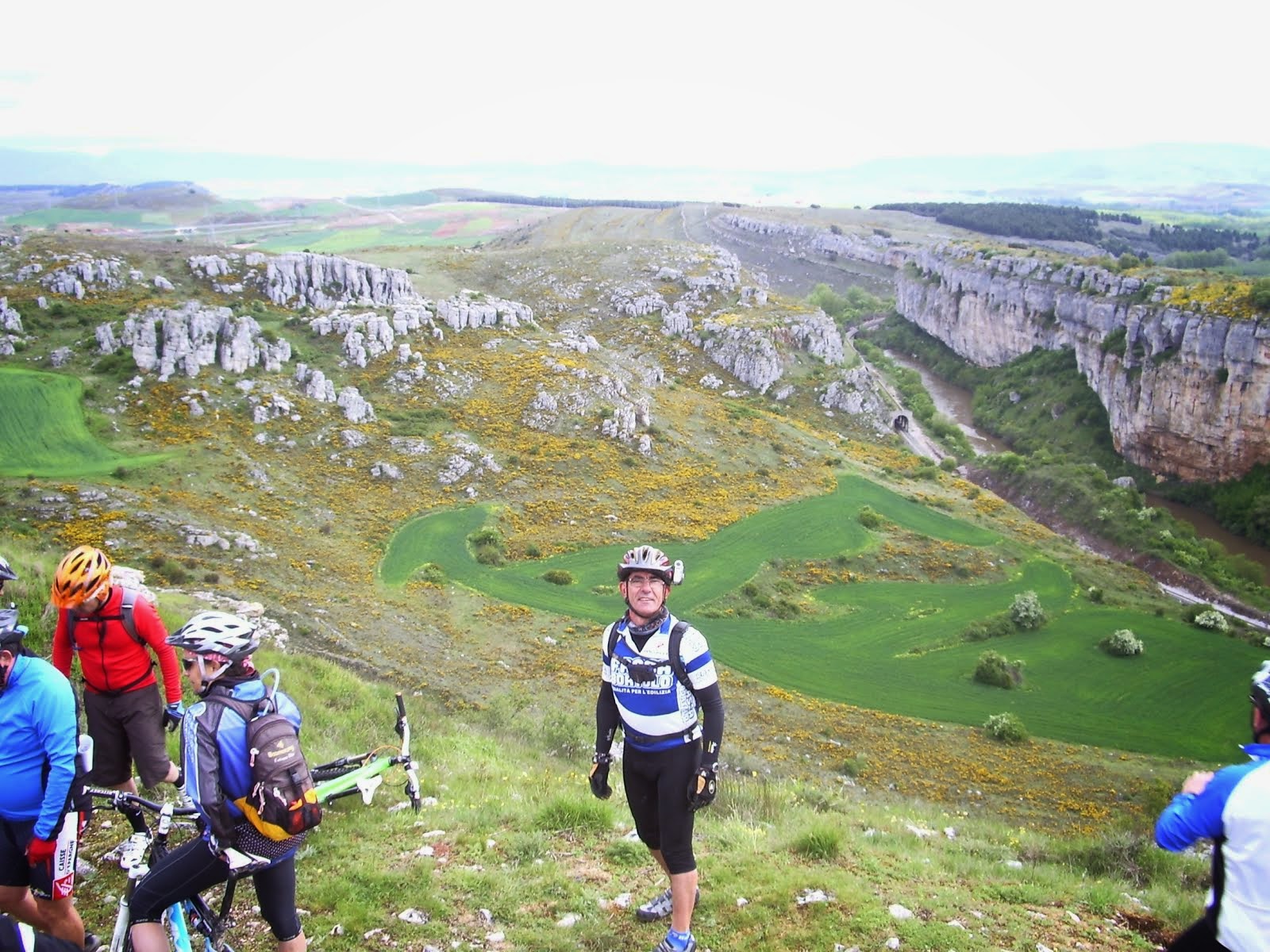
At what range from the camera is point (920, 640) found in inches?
1262

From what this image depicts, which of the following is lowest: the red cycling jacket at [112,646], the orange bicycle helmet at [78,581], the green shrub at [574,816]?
the green shrub at [574,816]

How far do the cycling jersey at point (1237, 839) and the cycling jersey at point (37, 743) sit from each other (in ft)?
24.8

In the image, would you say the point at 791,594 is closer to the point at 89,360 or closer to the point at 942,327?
the point at 89,360

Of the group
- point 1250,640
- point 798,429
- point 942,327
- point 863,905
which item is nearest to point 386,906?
point 863,905

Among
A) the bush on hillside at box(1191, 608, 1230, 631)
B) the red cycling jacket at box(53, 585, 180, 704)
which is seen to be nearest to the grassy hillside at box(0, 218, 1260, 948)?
the bush on hillside at box(1191, 608, 1230, 631)

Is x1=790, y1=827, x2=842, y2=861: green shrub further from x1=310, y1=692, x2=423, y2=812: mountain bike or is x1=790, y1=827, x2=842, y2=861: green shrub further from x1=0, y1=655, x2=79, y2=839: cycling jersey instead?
x1=0, y1=655, x2=79, y2=839: cycling jersey

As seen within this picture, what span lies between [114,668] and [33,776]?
2022mm

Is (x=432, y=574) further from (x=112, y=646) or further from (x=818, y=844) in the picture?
(x=818, y=844)

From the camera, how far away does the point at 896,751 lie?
24062 millimetres

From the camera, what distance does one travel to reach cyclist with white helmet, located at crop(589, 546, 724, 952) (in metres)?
6.30

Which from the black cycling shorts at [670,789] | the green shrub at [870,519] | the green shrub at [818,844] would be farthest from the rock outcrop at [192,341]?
the black cycling shorts at [670,789]

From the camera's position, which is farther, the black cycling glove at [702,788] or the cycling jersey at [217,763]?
the black cycling glove at [702,788]

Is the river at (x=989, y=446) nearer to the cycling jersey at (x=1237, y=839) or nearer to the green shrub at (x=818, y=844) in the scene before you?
the green shrub at (x=818, y=844)

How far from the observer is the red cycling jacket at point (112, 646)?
7.38 metres
